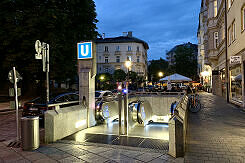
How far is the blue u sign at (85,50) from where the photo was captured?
307 inches

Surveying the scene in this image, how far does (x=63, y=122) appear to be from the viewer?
6.16m

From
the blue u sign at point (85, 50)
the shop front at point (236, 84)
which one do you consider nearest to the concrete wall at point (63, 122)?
the blue u sign at point (85, 50)

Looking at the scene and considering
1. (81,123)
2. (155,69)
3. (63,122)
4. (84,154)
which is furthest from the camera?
(155,69)

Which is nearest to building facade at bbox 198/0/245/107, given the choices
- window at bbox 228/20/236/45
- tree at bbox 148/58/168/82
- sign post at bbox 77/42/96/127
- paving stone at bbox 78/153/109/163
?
window at bbox 228/20/236/45

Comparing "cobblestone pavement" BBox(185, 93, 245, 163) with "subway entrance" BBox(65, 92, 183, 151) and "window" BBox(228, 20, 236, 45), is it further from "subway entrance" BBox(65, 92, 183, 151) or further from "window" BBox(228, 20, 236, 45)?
"window" BBox(228, 20, 236, 45)

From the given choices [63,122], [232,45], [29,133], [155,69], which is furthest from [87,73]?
[155,69]

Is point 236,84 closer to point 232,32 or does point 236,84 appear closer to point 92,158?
point 232,32

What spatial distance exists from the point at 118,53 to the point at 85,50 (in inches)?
2134

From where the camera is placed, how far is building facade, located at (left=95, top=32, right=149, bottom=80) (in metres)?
61.2

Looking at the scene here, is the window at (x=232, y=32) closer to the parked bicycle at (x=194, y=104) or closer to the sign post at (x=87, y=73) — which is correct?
the parked bicycle at (x=194, y=104)

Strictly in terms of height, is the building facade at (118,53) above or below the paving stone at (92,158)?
above

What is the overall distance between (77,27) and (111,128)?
600 inches

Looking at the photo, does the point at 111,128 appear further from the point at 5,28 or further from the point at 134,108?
the point at 5,28

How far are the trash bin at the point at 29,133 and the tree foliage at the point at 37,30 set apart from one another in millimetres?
13031
